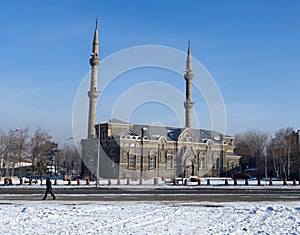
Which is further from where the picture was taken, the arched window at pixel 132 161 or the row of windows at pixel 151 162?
the row of windows at pixel 151 162

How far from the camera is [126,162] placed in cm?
7938

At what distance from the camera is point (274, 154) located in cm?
8475

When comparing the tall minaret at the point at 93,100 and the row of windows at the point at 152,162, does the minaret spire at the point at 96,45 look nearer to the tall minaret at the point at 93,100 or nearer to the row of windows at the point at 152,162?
the tall minaret at the point at 93,100

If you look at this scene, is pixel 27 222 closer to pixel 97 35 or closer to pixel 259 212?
pixel 259 212

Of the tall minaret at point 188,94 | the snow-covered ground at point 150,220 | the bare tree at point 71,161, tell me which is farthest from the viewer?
the bare tree at point 71,161

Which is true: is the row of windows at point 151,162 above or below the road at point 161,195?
above

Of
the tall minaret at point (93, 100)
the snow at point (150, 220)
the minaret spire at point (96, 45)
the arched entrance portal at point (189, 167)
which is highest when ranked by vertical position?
the minaret spire at point (96, 45)

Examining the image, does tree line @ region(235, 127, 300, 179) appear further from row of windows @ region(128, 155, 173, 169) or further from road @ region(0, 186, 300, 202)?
road @ region(0, 186, 300, 202)

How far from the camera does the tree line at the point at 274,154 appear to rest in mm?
84438

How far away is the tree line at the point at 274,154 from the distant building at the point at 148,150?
9.73 m

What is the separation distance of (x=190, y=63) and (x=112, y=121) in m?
25.9

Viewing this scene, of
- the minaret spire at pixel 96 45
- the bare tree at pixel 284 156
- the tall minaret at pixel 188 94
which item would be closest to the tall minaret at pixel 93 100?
the minaret spire at pixel 96 45

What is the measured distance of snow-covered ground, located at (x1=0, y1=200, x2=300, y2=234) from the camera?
1329 centimetres

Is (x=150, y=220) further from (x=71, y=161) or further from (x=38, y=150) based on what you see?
(x=71, y=161)
